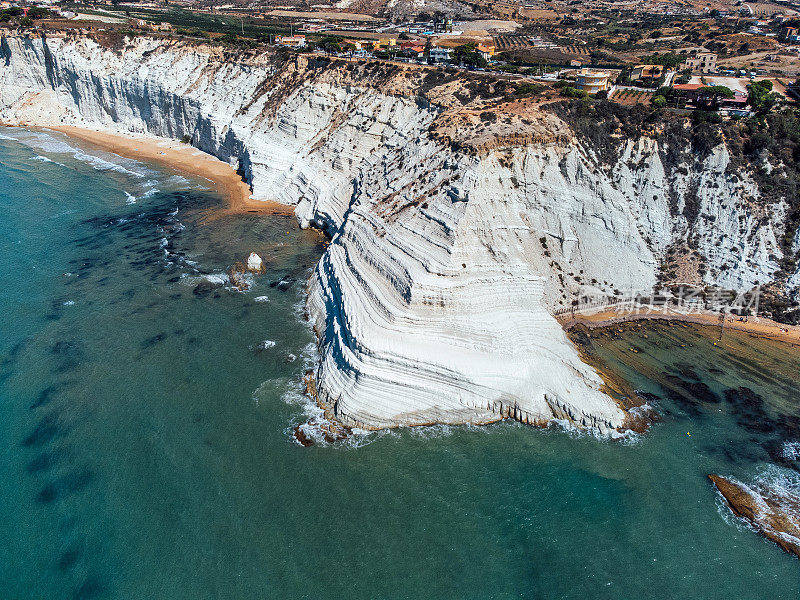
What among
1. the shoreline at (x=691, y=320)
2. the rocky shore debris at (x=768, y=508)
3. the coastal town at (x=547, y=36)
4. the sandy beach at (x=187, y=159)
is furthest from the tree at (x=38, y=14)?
the rocky shore debris at (x=768, y=508)

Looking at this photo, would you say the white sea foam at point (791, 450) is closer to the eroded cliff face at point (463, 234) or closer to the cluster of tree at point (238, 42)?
the eroded cliff face at point (463, 234)

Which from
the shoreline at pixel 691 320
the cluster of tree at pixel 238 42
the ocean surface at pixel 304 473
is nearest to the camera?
the ocean surface at pixel 304 473

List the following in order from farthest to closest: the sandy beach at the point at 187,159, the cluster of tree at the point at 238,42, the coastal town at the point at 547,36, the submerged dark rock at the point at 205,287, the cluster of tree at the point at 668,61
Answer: the cluster of tree at the point at 238,42 → the cluster of tree at the point at 668,61 → the sandy beach at the point at 187,159 → the coastal town at the point at 547,36 → the submerged dark rock at the point at 205,287

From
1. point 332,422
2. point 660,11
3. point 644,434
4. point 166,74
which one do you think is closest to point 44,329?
point 332,422

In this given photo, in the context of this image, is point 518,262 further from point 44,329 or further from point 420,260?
point 44,329

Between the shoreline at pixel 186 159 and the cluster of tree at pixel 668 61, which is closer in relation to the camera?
the shoreline at pixel 186 159

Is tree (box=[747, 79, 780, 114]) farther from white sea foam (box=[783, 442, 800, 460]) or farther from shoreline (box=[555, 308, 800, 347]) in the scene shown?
white sea foam (box=[783, 442, 800, 460])

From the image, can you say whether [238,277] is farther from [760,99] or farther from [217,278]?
[760,99]
